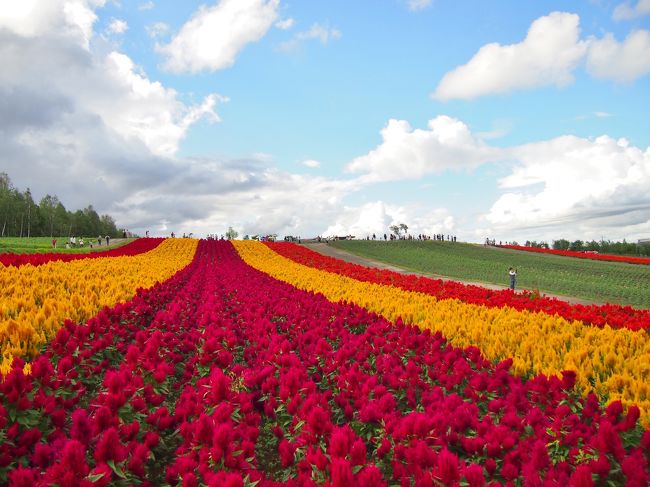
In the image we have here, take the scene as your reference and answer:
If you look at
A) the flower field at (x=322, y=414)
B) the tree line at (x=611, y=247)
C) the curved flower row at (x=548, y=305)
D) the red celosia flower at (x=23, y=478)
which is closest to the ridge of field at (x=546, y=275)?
the curved flower row at (x=548, y=305)

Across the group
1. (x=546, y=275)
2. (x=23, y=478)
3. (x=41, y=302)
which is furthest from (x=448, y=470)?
(x=546, y=275)

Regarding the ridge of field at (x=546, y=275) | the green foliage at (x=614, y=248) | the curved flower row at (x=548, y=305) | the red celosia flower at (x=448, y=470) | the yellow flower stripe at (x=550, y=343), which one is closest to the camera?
the red celosia flower at (x=448, y=470)

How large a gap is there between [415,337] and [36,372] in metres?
4.87

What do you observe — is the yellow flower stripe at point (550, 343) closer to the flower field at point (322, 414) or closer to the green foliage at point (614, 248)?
the flower field at point (322, 414)

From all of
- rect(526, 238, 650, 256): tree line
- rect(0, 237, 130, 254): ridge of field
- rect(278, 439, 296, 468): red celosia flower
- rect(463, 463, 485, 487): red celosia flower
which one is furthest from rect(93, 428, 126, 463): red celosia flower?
rect(526, 238, 650, 256): tree line

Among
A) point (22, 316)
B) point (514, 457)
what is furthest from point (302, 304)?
point (514, 457)

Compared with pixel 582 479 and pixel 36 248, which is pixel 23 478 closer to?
pixel 582 479

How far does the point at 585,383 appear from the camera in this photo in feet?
17.2

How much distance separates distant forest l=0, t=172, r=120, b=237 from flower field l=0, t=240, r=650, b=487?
329 ft

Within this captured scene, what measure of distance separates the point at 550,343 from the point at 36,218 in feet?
367

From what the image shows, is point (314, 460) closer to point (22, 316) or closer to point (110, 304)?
point (22, 316)

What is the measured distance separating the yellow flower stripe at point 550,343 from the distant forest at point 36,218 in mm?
100129

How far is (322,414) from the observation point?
11.6ft

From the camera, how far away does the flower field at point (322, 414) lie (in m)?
3.04
